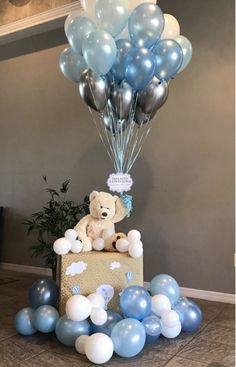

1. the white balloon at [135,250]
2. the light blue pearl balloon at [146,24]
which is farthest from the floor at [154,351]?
the light blue pearl balloon at [146,24]

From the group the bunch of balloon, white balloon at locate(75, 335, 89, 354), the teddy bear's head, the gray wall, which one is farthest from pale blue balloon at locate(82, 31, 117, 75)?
white balloon at locate(75, 335, 89, 354)

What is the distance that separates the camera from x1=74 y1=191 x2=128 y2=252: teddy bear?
8.29ft

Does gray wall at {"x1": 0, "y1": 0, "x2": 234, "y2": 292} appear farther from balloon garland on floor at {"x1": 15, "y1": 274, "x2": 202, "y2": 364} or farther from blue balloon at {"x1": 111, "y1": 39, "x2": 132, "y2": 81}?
blue balloon at {"x1": 111, "y1": 39, "x2": 132, "y2": 81}

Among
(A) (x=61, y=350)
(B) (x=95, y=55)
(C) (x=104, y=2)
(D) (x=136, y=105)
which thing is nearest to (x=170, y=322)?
(A) (x=61, y=350)

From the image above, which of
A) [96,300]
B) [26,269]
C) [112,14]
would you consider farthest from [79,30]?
[26,269]

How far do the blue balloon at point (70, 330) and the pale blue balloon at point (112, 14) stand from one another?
193 centimetres

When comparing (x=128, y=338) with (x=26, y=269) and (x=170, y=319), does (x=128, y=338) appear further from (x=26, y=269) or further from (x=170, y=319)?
(x=26, y=269)

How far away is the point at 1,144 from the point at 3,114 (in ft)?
1.31

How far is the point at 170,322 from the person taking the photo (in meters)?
2.21

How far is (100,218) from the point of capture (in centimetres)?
256

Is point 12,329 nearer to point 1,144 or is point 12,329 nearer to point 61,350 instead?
point 61,350

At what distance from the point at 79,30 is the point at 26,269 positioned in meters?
2.99

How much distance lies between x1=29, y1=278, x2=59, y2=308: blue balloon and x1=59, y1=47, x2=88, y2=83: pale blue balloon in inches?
60.4

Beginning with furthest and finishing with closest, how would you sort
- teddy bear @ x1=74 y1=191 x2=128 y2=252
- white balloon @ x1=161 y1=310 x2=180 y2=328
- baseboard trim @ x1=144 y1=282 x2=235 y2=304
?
baseboard trim @ x1=144 y1=282 x2=235 y2=304 < teddy bear @ x1=74 y1=191 x2=128 y2=252 < white balloon @ x1=161 y1=310 x2=180 y2=328
